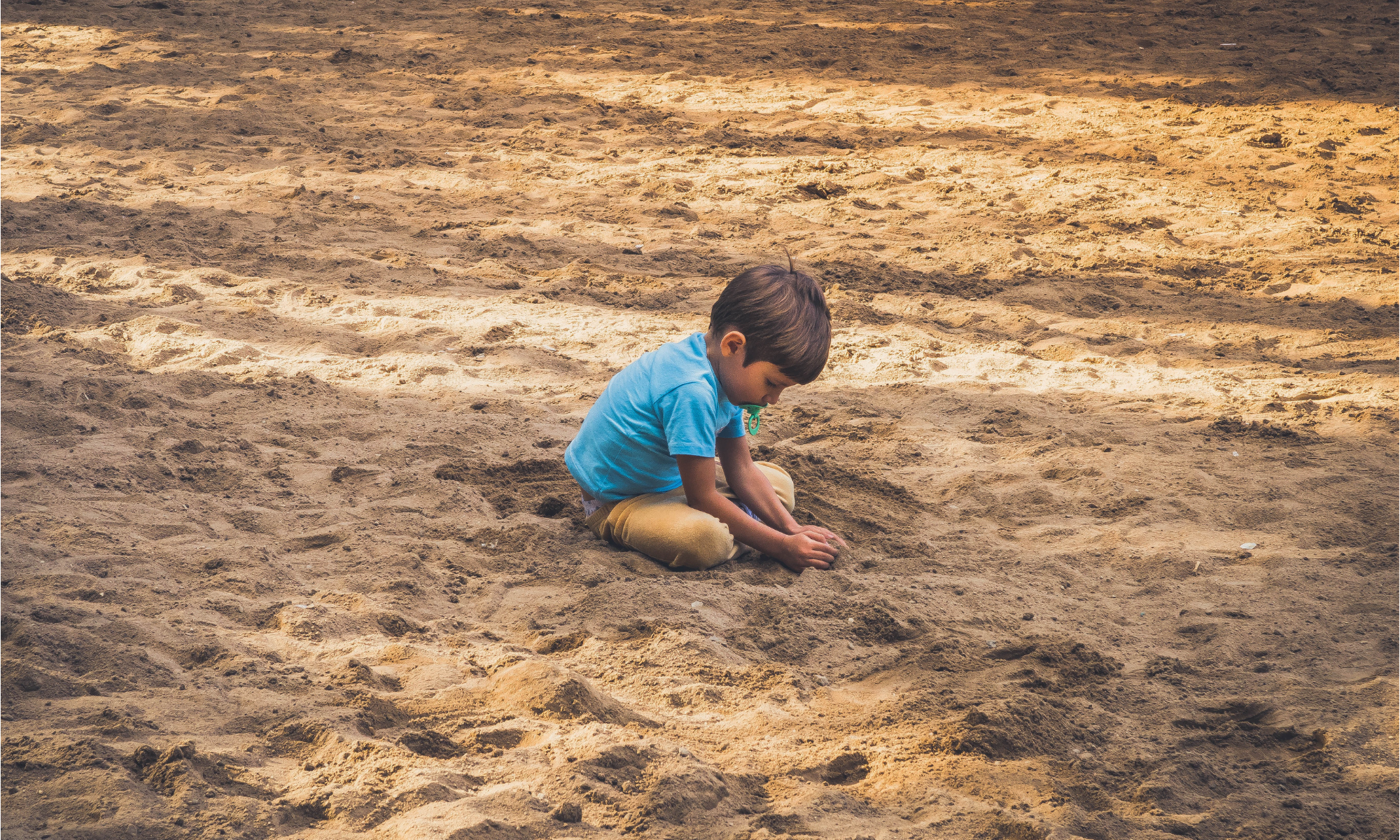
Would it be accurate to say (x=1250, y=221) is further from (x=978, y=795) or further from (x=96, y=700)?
(x=96, y=700)

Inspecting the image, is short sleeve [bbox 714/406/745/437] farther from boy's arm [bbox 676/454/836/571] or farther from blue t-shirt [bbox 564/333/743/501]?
boy's arm [bbox 676/454/836/571]

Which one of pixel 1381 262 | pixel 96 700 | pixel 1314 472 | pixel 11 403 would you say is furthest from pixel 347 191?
pixel 1381 262

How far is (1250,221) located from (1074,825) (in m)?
5.42

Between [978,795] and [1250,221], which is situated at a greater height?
[1250,221]

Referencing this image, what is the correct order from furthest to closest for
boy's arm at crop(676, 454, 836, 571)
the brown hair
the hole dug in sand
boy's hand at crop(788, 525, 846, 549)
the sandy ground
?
boy's hand at crop(788, 525, 846, 549), boy's arm at crop(676, 454, 836, 571), the brown hair, the hole dug in sand, the sandy ground

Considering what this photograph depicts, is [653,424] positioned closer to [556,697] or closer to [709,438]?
[709,438]

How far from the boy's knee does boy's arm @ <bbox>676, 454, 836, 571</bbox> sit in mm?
34

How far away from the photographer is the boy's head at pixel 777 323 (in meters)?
2.97

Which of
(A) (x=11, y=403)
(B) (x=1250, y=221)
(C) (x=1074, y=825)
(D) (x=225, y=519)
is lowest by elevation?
(C) (x=1074, y=825)

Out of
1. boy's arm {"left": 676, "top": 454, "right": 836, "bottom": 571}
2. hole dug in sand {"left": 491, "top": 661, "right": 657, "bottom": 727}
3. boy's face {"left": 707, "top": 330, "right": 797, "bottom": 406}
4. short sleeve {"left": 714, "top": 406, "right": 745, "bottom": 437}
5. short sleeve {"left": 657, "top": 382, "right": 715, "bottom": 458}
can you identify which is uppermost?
boy's face {"left": 707, "top": 330, "right": 797, "bottom": 406}

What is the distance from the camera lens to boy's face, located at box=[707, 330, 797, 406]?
9.95 ft

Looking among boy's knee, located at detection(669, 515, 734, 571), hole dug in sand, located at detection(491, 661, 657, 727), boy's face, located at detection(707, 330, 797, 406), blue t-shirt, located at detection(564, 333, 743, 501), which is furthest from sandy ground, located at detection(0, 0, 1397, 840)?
boy's face, located at detection(707, 330, 797, 406)

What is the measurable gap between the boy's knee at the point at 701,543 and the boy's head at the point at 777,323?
1.47 feet

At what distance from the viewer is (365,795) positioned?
198cm
